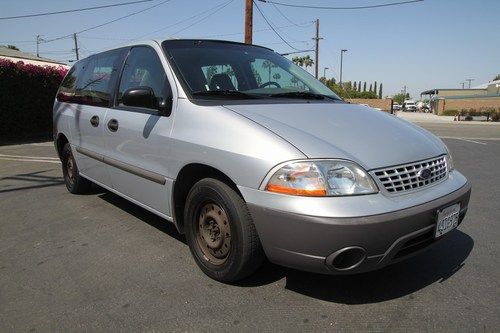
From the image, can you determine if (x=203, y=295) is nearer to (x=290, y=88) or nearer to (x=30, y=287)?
(x=30, y=287)

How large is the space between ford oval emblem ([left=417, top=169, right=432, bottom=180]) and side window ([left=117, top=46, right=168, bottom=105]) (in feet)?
6.47

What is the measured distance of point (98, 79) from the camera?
15.8 ft

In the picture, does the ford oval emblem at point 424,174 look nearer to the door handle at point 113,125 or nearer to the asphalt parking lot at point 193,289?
the asphalt parking lot at point 193,289

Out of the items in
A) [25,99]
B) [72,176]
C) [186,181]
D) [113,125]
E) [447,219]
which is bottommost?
[72,176]

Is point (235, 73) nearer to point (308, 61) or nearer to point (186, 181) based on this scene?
point (186, 181)

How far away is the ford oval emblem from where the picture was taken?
288cm

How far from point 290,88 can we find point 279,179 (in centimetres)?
159

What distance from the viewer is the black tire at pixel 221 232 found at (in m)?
2.83

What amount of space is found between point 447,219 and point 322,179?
1014mm

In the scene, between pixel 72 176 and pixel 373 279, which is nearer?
pixel 373 279

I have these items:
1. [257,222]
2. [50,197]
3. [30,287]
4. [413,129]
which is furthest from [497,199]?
[50,197]

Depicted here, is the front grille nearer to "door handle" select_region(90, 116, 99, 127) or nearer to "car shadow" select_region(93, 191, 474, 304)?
"car shadow" select_region(93, 191, 474, 304)

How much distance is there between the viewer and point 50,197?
19.0 feet

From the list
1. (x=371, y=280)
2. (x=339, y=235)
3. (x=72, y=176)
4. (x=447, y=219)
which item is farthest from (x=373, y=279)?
(x=72, y=176)
